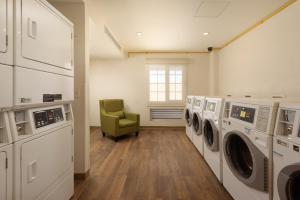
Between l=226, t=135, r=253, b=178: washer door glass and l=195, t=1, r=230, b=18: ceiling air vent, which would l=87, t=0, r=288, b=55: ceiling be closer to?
l=195, t=1, r=230, b=18: ceiling air vent

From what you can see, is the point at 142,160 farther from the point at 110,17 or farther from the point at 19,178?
the point at 110,17

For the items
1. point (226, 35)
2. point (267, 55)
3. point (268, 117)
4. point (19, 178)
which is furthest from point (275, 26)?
point (19, 178)

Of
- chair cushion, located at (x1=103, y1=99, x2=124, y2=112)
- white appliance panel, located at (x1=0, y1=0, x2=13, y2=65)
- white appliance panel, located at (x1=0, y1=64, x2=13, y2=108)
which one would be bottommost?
chair cushion, located at (x1=103, y1=99, x2=124, y2=112)

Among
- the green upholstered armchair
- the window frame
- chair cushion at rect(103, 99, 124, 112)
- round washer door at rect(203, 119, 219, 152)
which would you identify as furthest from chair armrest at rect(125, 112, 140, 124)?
round washer door at rect(203, 119, 219, 152)

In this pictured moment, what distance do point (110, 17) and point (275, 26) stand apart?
2450mm

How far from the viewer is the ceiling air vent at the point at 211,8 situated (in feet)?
7.34

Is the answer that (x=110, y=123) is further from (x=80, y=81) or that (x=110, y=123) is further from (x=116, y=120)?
(x=80, y=81)

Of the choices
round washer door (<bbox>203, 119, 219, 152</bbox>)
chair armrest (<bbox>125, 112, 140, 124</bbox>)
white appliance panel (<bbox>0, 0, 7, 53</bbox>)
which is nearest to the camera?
white appliance panel (<bbox>0, 0, 7, 53</bbox>)

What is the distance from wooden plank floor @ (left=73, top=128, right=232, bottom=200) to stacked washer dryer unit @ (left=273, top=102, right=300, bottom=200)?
2.98 ft

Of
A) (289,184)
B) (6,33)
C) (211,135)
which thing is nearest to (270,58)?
(211,135)

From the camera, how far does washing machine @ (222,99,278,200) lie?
1.12 meters

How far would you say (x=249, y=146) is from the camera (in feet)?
4.15

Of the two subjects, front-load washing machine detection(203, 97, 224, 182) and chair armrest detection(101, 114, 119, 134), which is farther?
chair armrest detection(101, 114, 119, 134)

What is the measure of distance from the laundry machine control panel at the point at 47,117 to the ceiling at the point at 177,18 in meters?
1.51
